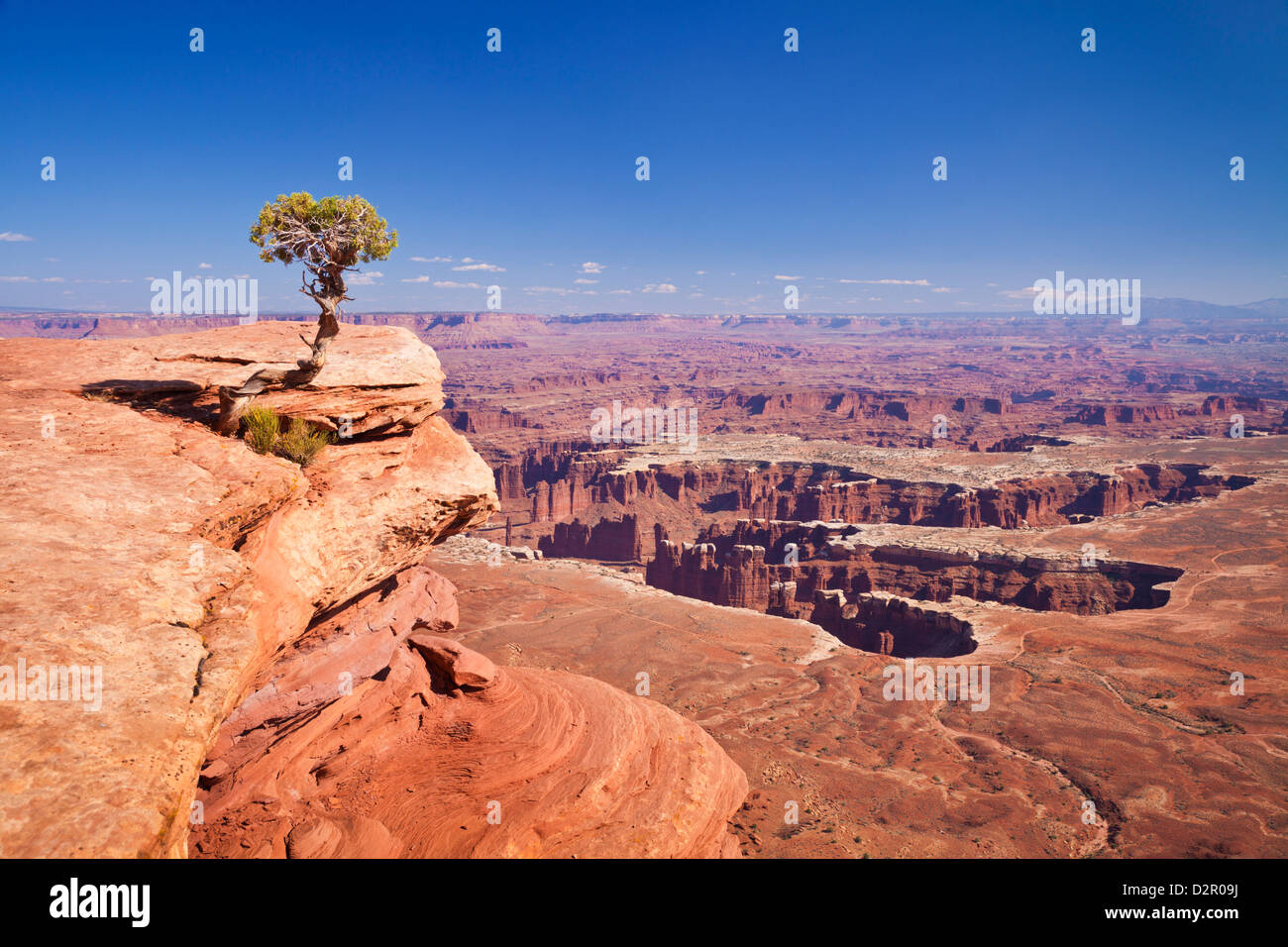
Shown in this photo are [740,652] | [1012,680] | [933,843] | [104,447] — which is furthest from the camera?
[740,652]

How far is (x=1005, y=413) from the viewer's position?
172375 millimetres

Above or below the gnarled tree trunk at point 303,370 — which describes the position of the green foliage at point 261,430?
below

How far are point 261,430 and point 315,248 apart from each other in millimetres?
3938

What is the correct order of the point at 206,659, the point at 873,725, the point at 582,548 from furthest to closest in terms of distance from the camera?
the point at 582,548 → the point at 873,725 → the point at 206,659

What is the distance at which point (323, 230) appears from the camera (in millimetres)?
13727

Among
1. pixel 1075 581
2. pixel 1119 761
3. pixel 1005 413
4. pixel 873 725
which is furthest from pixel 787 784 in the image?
pixel 1005 413

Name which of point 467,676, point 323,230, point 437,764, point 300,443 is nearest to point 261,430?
point 300,443

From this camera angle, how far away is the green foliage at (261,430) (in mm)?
13273

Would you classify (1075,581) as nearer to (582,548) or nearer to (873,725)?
(873,725)

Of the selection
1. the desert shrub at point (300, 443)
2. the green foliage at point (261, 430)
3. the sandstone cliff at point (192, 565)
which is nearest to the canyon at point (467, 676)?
the sandstone cliff at point (192, 565)

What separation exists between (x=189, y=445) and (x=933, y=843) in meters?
21.2

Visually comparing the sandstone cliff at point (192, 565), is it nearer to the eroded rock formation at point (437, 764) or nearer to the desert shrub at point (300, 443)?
the eroded rock formation at point (437, 764)

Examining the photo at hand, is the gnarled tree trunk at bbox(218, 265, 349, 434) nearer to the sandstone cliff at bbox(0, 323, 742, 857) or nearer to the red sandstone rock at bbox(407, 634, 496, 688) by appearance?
the sandstone cliff at bbox(0, 323, 742, 857)

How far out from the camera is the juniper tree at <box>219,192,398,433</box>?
43.9 feet
